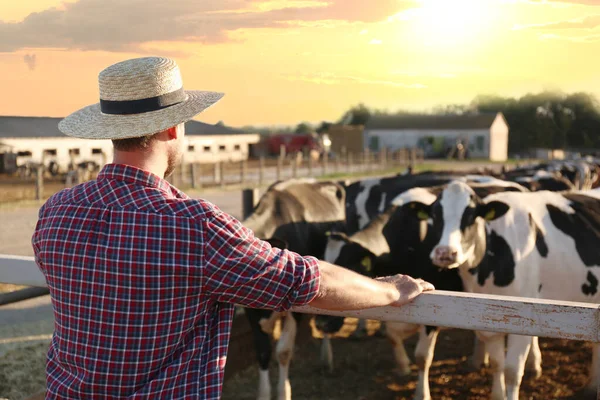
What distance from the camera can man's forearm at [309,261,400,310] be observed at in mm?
1956

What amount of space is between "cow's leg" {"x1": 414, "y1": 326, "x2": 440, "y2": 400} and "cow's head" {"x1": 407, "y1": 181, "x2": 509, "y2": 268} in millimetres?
750

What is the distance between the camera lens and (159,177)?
6.36 ft

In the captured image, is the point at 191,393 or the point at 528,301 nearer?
the point at 191,393

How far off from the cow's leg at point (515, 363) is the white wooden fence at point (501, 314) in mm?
2893

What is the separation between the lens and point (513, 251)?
5.11m

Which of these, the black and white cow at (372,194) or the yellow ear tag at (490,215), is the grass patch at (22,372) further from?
the black and white cow at (372,194)

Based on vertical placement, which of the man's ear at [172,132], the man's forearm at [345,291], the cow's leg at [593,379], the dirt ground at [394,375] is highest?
the man's ear at [172,132]

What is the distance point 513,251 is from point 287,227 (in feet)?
6.95

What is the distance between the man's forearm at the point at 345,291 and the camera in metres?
1.96

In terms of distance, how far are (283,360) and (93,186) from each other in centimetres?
372

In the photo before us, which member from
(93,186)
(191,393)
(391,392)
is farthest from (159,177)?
(391,392)

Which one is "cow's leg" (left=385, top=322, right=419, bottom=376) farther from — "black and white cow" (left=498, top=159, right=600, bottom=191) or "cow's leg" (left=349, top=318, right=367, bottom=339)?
"black and white cow" (left=498, top=159, right=600, bottom=191)

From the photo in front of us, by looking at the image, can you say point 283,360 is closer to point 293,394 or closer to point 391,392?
point 293,394

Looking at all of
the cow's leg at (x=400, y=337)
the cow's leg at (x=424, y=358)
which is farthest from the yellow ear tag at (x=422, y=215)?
the cow's leg at (x=400, y=337)
